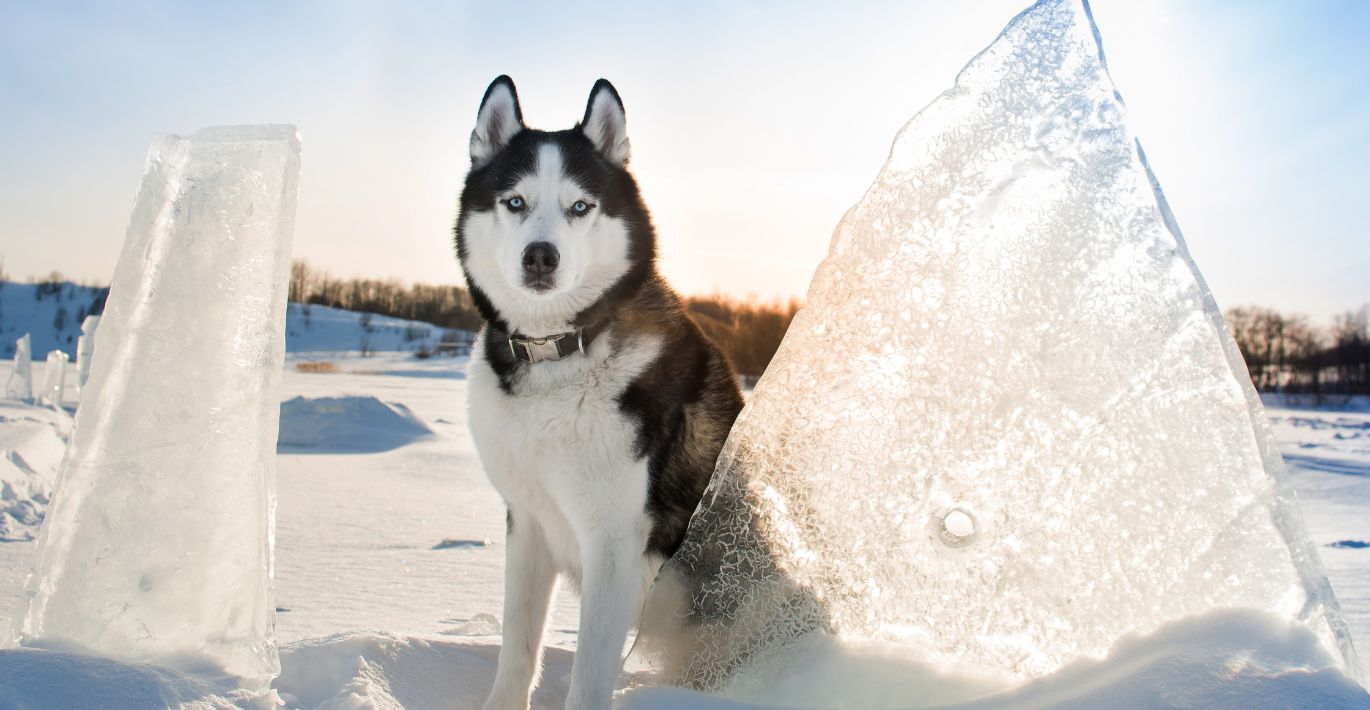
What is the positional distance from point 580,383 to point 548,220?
0.59 metres

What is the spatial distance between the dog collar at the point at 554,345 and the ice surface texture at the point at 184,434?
2.58ft

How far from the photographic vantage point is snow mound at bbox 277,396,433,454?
12070 millimetres

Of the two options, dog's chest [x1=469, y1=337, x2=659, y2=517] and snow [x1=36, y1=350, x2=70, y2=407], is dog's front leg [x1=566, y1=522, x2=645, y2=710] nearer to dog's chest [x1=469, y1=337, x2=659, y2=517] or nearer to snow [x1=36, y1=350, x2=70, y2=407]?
dog's chest [x1=469, y1=337, x2=659, y2=517]

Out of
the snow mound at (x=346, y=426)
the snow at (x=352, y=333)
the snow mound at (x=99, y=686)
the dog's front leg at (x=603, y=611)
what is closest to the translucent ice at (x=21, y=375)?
the snow mound at (x=346, y=426)

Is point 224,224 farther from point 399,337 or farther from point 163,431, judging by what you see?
point 399,337

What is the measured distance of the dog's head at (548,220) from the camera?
9.37 feet

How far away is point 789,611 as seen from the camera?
2.75 meters

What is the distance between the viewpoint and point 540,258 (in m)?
2.78

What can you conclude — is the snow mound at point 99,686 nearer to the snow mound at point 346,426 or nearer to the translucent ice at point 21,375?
the snow mound at point 346,426

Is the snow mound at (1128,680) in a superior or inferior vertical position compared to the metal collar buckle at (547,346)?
inferior

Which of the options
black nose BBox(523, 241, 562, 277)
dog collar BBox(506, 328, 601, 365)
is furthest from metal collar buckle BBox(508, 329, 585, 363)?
black nose BBox(523, 241, 562, 277)

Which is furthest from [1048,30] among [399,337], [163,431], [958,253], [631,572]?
[399,337]

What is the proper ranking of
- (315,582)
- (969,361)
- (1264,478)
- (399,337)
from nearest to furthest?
(1264,478), (969,361), (315,582), (399,337)

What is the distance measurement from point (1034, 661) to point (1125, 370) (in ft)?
2.97
